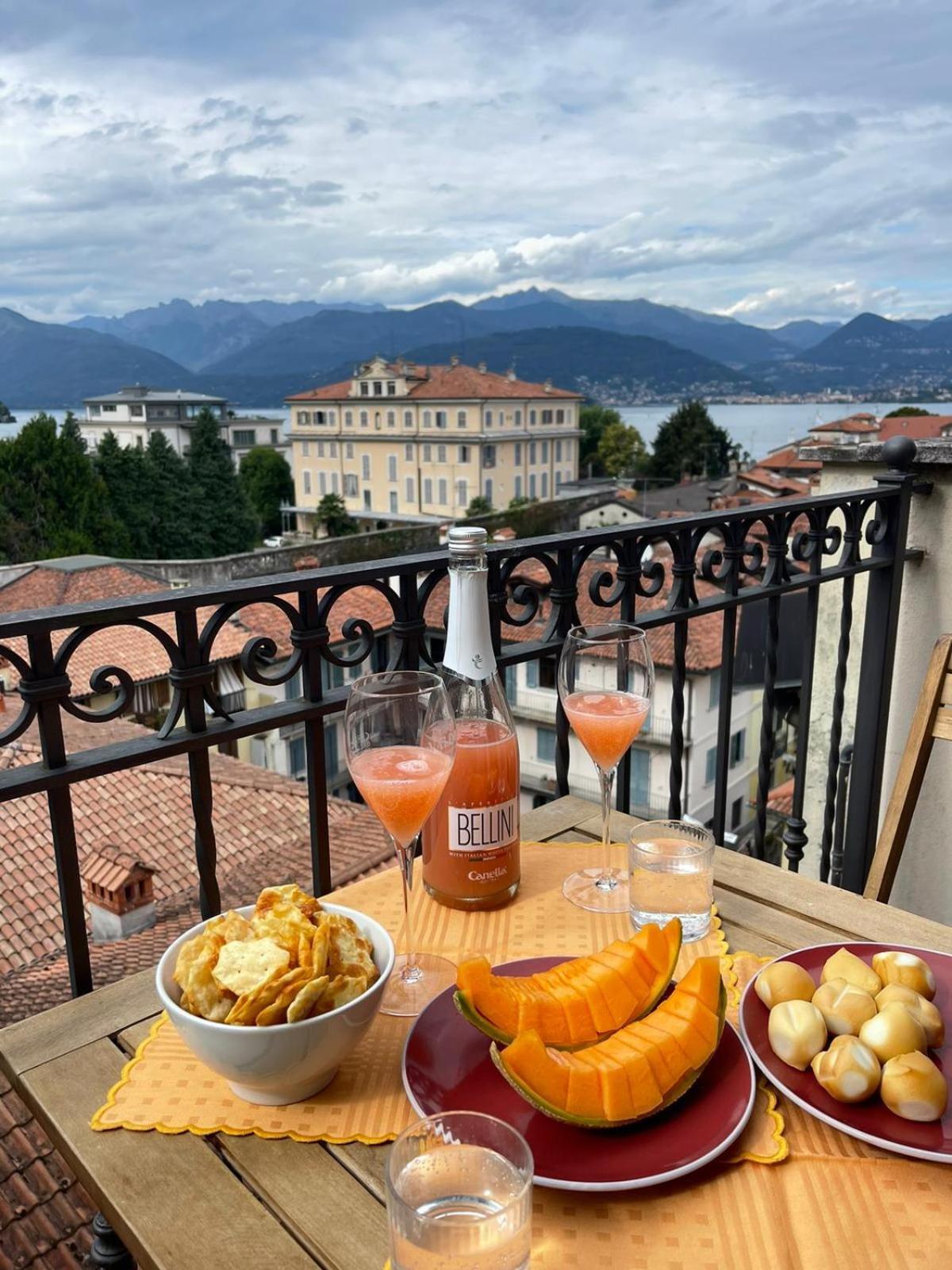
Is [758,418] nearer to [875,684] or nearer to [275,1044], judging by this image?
[875,684]

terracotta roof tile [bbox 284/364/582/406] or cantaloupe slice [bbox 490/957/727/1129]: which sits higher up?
terracotta roof tile [bbox 284/364/582/406]

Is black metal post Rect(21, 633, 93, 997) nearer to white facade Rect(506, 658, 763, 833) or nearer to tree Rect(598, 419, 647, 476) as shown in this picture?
white facade Rect(506, 658, 763, 833)

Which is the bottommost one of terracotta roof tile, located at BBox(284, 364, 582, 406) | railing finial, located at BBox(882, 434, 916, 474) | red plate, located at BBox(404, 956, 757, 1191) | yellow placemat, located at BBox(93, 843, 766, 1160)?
yellow placemat, located at BBox(93, 843, 766, 1160)

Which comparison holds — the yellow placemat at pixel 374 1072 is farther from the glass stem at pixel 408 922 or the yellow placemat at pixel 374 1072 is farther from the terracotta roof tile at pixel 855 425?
the terracotta roof tile at pixel 855 425

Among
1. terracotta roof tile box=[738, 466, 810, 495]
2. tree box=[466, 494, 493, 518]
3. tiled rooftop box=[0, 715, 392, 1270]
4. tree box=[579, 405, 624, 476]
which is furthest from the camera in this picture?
tree box=[579, 405, 624, 476]

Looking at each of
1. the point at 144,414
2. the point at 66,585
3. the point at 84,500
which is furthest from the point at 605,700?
the point at 144,414

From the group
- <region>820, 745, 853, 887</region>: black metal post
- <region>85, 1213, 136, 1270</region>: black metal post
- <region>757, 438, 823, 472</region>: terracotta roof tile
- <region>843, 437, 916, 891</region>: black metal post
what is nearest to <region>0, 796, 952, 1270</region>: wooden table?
<region>85, 1213, 136, 1270</region>: black metal post

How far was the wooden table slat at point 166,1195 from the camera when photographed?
657mm

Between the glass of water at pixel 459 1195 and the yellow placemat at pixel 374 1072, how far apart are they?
0.62 feet

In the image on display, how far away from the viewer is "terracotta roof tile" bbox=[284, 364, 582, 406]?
51375mm

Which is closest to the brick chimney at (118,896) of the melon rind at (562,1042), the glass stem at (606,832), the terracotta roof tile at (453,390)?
the glass stem at (606,832)

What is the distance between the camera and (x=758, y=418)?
94125 millimetres

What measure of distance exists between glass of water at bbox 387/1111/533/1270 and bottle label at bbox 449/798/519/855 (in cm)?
49

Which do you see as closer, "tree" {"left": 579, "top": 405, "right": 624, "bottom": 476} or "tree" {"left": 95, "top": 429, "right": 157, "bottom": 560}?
"tree" {"left": 95, "top": 429, "right": 157, "bottom": 560}
